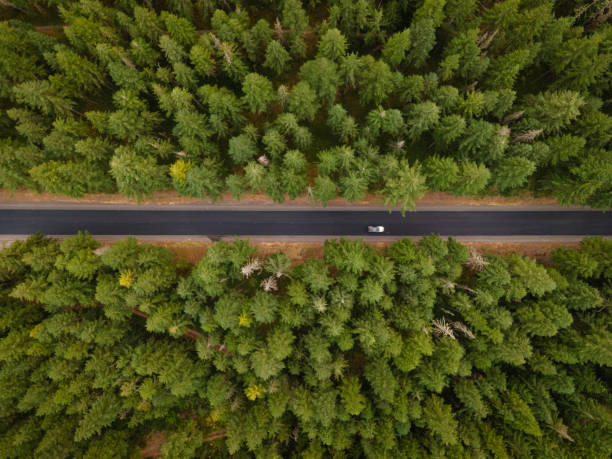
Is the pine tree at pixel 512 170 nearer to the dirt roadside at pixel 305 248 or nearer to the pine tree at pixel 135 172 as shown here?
the dirt roadside at pixel 305 248

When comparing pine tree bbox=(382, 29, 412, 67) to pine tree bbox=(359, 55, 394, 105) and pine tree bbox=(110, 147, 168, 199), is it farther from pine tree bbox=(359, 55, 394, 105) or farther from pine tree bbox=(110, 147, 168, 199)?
pine tree bbox=(110, 147, 168, 199)

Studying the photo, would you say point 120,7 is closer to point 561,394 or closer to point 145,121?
point 145,121

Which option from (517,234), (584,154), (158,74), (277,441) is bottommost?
(277,441)

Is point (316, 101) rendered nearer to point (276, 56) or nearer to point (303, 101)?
point (303, 101)

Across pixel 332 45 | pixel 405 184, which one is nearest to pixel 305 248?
pixel 405 184

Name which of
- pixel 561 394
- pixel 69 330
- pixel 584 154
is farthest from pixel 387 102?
pixel 69 330

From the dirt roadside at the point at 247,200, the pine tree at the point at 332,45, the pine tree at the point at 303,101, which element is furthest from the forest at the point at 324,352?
the pine tree at the point at 332,45
